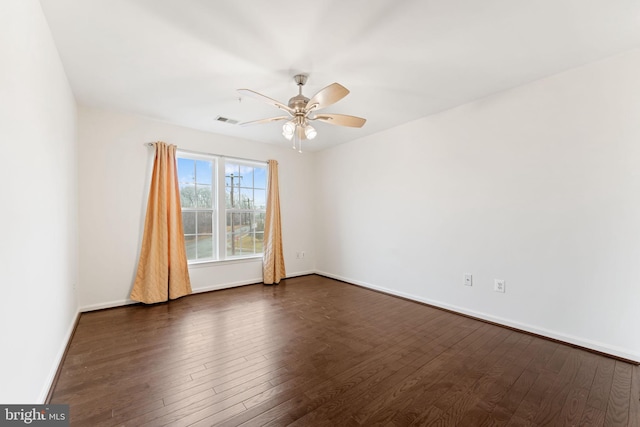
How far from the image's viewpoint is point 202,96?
9.87ft

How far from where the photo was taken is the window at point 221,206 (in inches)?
166

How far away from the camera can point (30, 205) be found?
59.9 inches

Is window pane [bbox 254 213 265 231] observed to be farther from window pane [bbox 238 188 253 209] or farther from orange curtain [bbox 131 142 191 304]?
orange curtain [bbox 131 142 191 304]

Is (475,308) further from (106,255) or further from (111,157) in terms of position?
(111,157)

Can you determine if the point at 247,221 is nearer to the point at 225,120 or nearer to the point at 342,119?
the point at 225,120

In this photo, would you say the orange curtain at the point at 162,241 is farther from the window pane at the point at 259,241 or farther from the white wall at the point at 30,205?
the window pane at the point at 259,241

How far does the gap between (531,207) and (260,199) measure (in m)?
3.98

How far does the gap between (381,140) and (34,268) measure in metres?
4.03

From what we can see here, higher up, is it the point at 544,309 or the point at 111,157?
the point at 111,157

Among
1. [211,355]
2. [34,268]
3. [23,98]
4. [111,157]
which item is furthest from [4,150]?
[111,157]

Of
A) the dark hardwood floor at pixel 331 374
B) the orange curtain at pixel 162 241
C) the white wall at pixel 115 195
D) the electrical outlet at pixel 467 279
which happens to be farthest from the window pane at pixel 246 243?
the electrical outlet at pixel 467 279

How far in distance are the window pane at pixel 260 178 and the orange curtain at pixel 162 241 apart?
137cm

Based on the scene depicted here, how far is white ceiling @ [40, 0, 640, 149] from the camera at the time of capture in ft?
5.83

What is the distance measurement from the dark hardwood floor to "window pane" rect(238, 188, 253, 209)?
6.92 ft
